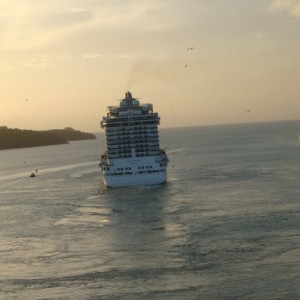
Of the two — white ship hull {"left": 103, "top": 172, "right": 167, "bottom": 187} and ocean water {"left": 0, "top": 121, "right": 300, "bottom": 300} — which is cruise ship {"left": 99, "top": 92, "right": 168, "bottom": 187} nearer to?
white ship hull {"left": 103, "top": 172, "right": 167, "bottom": 187}

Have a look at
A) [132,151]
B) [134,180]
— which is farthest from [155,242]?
[132,151]

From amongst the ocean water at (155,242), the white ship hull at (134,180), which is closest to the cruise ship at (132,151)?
the white ship hull at (134,180)

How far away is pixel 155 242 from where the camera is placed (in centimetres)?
3797

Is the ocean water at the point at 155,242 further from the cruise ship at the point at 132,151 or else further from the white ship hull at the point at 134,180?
the cruise ship at the point at 132,151

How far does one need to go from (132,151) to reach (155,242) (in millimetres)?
32364

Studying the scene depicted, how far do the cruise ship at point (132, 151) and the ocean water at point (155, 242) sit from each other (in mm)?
2085

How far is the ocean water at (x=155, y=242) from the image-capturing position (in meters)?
28.5

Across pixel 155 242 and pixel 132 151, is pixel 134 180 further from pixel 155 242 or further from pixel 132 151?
pixel 155 242

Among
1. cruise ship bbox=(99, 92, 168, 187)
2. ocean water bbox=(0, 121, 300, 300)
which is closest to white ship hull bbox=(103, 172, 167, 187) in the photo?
cruise ship bbox=(99, 92, 168, 187)

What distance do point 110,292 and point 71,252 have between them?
870cm

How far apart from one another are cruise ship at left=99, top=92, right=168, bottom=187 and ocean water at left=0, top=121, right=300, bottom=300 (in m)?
2.09

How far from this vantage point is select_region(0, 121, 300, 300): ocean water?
2848 centimetres

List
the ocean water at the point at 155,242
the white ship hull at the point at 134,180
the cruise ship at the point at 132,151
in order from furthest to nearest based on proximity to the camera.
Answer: the cruise ship at the point at 132,151 → the white ship hull at the point at 134,180 → the ocean water at the point at 155,242

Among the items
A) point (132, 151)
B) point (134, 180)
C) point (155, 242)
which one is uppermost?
point (132, 151)
